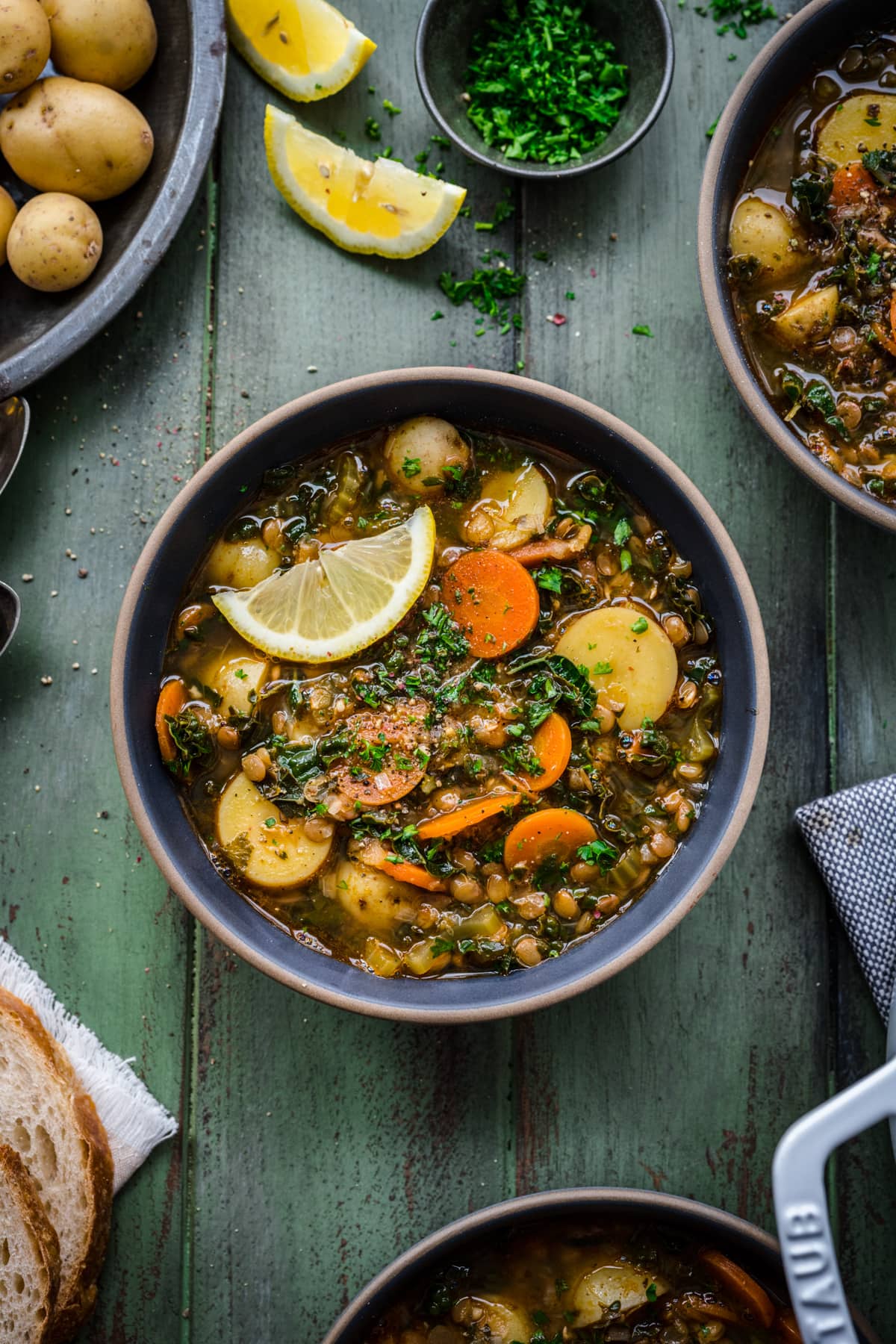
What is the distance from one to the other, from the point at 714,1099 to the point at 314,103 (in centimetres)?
293

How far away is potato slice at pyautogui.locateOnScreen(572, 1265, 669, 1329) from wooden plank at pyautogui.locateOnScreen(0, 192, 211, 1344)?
1.08 m

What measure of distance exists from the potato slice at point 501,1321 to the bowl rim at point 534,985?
0.84 meters

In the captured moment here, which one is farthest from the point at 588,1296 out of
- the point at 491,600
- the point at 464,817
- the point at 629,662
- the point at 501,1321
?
the point at 491,600

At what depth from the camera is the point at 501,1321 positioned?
2.78m

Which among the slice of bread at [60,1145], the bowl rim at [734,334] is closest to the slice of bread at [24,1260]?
the slice of bread at [60,1145]

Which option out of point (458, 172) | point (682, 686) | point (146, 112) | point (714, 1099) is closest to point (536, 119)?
point (458, 172)

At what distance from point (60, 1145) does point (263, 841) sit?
0.98 meters

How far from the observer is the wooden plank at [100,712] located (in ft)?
9.77

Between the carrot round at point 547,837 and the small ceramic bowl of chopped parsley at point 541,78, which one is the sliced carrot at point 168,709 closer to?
the carrot round at point 547,837

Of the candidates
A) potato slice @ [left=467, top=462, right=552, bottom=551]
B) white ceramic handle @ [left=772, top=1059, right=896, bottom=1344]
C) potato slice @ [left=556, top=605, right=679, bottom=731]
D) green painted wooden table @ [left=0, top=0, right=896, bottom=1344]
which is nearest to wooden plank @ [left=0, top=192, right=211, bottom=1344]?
green painted wooden table @ [left=0, top=0, right=896, bottom=1344]

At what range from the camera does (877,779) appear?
9.68 ft

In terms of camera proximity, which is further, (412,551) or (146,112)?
(146,112)

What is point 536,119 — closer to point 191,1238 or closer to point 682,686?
point 682,686

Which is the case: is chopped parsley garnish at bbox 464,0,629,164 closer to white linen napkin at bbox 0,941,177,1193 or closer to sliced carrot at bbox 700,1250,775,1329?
white linen napkin at bbox 0,941,177,1193
